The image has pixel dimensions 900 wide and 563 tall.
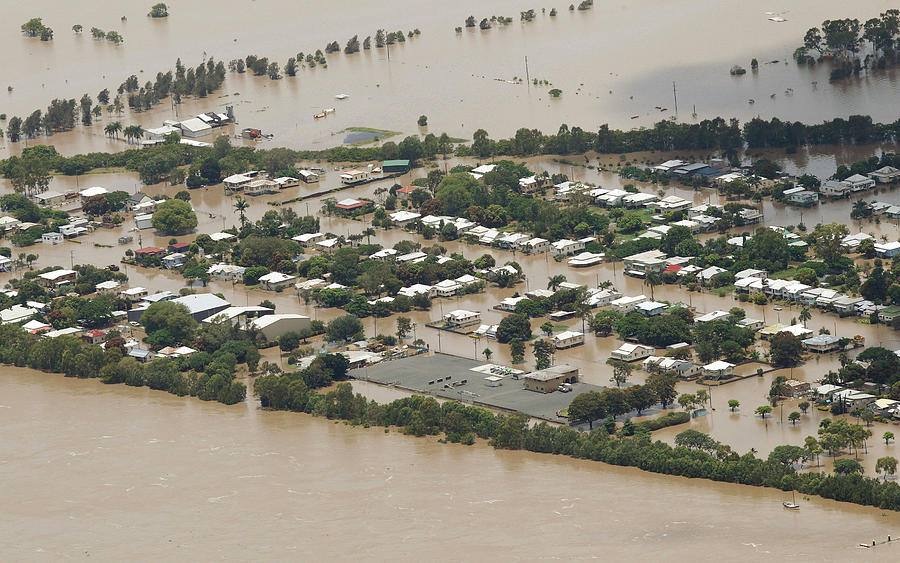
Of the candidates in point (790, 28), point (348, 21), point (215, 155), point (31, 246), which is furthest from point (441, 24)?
point (31, 246)

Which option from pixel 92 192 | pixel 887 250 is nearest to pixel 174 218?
pixel 92 192

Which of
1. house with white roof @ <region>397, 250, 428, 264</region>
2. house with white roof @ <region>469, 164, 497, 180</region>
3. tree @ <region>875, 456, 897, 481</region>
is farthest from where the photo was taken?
house with white roof @ <region>469, 164, 497, 180</region>

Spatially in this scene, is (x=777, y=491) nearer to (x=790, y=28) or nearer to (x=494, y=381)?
(x=494, y=381)

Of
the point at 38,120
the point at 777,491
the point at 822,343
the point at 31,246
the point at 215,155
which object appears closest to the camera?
the point at 777,491

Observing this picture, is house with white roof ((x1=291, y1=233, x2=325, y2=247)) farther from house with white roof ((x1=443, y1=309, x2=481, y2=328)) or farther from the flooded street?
house with white roof ((x1=443, y1=309, x2=481, y2=328))

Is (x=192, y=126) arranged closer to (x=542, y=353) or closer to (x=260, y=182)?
(x=260, y=182)

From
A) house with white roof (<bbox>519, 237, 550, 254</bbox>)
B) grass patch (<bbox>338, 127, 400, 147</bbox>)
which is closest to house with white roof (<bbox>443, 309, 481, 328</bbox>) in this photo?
house with white roof (<bbox>519, 237, 550, 254</bbox>)
